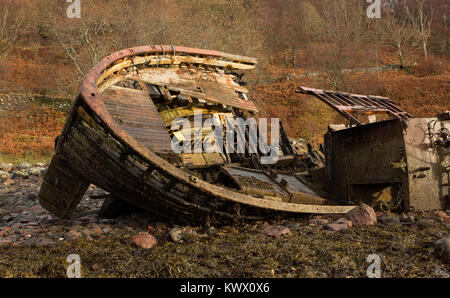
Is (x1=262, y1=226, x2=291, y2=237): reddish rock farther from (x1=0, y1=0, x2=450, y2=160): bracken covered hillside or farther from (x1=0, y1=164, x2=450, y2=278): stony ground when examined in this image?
(x1=0, y1=0, x2=450, y2=160): bracken covered hillside

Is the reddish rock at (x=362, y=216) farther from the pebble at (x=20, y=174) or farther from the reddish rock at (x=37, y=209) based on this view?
the pebble at (x=20, y=174)

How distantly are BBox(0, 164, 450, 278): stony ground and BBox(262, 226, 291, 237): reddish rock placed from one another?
0.04 feet

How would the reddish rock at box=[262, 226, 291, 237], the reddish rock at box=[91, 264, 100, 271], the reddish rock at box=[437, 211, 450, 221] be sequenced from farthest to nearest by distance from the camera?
the reddish rock at box=[437, 211, 450, 221]
the reddish rock at box=[262, 226, 291, 237]
the reddish rock at box=[91, 264, 100, 271]

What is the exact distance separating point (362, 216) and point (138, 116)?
354 cm

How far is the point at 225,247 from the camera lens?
3.79 metres

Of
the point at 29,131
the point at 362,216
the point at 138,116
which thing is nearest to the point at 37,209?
the point at 138,116

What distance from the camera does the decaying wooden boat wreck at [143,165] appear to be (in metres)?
3.76

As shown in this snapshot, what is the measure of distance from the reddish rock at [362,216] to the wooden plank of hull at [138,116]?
2.87m

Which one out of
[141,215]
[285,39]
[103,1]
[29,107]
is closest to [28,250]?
[141,215]

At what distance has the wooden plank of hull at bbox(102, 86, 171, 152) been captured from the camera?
4148 millimetres

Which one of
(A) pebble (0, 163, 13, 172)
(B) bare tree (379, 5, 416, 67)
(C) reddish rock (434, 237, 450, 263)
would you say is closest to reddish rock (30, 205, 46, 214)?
(A) pebble (0, 163, 13, 172)

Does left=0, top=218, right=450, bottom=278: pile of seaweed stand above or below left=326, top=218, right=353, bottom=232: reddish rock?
below
